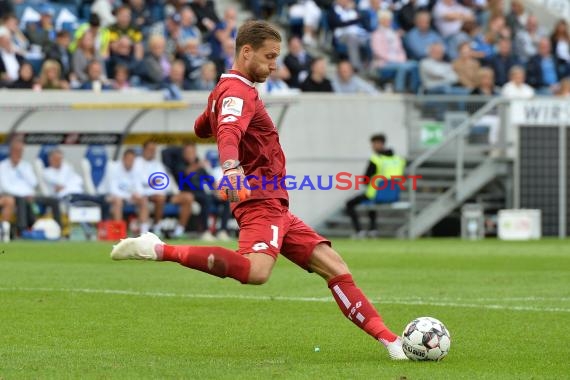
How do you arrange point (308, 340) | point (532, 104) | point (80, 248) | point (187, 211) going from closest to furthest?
point (308, 340)
point (80, 248)
point (187, 211)
point (532, 104)

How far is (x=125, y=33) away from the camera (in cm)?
2688

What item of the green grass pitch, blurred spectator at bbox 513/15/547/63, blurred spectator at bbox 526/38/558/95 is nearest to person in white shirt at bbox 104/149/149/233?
the green grass pitch

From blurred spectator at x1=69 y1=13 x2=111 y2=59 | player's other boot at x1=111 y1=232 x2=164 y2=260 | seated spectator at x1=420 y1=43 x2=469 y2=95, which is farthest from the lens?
seated spectator at x1=420 y1=43 x2=469 y2=95

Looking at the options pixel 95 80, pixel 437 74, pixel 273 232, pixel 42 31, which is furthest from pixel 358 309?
pixel 437 74

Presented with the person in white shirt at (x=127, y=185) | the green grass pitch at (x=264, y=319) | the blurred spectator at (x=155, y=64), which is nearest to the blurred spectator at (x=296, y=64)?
the blurred spectator at (x=155, y=64)

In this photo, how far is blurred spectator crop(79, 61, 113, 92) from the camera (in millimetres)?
25344

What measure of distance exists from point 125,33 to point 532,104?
316 inches

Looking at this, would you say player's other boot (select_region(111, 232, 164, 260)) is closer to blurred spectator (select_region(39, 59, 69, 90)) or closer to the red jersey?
the red jersey

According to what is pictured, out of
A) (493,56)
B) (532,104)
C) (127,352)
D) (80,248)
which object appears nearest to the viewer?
(127,352)

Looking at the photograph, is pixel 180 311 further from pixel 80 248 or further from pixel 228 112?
pixel 80 248

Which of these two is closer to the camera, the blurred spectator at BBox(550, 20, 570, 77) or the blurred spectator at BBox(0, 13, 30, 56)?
the blurred spectator at BBox(0, 13, 30, 56)

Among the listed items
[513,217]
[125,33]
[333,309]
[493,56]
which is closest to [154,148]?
[125,33]

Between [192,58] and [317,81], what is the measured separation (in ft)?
8.35

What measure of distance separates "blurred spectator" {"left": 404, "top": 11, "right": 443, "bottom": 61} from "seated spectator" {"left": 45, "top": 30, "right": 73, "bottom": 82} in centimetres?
808
